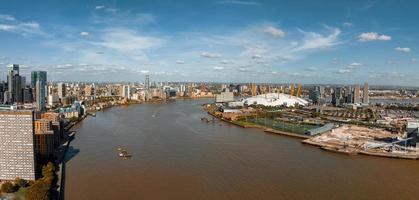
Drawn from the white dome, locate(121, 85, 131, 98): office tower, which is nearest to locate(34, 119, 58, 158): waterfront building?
the white dome

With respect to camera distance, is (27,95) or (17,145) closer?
(17,145)

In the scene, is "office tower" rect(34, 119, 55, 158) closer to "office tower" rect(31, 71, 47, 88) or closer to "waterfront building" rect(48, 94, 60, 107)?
"waterfront building" rect(48, 94, 60, 107)

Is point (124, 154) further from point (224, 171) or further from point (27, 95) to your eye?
point (27, 95)

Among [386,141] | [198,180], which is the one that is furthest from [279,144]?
[198,180]

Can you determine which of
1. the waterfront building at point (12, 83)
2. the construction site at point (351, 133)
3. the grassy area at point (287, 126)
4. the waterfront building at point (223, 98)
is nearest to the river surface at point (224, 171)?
the construction site at point (351, 133)

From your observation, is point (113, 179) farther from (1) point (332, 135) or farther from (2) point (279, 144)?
(1) point (332, 135)

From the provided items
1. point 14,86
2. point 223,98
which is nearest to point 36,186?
point 14,86
